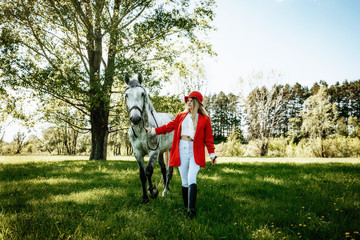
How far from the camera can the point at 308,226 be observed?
119 inches

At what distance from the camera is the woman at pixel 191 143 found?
3.76m

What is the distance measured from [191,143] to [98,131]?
42.0 feet

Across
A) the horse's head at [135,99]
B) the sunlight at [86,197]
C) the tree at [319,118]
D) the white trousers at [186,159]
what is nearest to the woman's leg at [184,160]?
the white trousers at [186,159]

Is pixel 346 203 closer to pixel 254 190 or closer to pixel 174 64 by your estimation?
pixel 254 190

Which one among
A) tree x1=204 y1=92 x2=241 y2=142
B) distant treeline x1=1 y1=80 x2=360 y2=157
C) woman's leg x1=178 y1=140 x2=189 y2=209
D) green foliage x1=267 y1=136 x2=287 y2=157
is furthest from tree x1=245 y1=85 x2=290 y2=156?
tree x1=204 y1=92 x2=241 y2=142

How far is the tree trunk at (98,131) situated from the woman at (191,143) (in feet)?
39.5

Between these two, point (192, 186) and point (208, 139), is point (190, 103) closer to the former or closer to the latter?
point (208, 139)

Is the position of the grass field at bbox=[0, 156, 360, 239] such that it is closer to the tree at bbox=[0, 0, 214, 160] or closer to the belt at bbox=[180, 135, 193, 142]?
the belt at bbox=[180, 135, 193, 142]

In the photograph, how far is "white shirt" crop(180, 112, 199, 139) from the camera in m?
3.93

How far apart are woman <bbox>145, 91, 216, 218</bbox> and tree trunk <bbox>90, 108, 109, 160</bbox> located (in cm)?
1205

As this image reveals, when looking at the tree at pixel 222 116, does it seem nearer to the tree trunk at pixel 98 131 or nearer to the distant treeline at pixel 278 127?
the distant treeline at pixel 278 127

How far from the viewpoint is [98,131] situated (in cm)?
1501

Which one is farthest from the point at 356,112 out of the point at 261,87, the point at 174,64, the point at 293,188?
the point at 293,188

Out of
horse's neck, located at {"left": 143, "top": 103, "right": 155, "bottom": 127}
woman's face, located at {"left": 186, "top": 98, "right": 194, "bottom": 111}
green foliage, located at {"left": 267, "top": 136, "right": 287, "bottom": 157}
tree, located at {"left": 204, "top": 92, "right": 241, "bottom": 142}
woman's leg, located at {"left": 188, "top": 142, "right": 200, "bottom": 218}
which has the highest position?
tree, located at {"left": 204, "top": 92, "right": 241, "bottom": 142}
